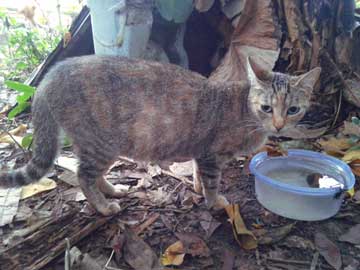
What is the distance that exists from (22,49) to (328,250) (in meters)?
4.62

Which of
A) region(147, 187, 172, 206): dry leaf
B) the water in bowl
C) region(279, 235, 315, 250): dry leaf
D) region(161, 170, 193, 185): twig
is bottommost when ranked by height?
region(161, 170, 193, 185): twig

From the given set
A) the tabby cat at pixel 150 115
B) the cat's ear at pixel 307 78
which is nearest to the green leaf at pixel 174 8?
the tabby cat at pixel 150 115

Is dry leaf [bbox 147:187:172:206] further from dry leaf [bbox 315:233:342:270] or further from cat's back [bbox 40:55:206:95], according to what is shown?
dry leaf [bbox 315:233:342:270]

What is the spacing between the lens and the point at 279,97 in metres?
2.57

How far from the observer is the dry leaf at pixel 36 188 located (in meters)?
2.97

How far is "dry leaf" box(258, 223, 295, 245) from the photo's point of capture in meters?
2.56

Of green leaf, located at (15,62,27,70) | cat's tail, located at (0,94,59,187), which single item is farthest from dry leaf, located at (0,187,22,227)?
green leaf, located at (15,62,27,70)

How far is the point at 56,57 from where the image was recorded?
14.1 feet

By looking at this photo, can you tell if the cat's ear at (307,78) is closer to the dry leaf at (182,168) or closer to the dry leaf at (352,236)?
the dry leaf at (352,236)

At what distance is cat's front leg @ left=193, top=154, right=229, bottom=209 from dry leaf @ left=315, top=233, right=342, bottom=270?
2.35 feet

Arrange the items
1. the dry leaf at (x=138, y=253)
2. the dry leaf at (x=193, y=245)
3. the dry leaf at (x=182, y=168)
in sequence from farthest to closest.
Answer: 1. the dry leaf at (x=182, y=168)
2. the dry leaf at (x=193, y=245)
3. the dry leaf at (x=138, y=253)

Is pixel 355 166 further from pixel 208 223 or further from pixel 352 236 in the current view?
pixel 208 223

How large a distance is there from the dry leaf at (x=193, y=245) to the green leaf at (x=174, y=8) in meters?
2.26

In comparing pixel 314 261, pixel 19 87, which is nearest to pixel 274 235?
pixel 314 261
